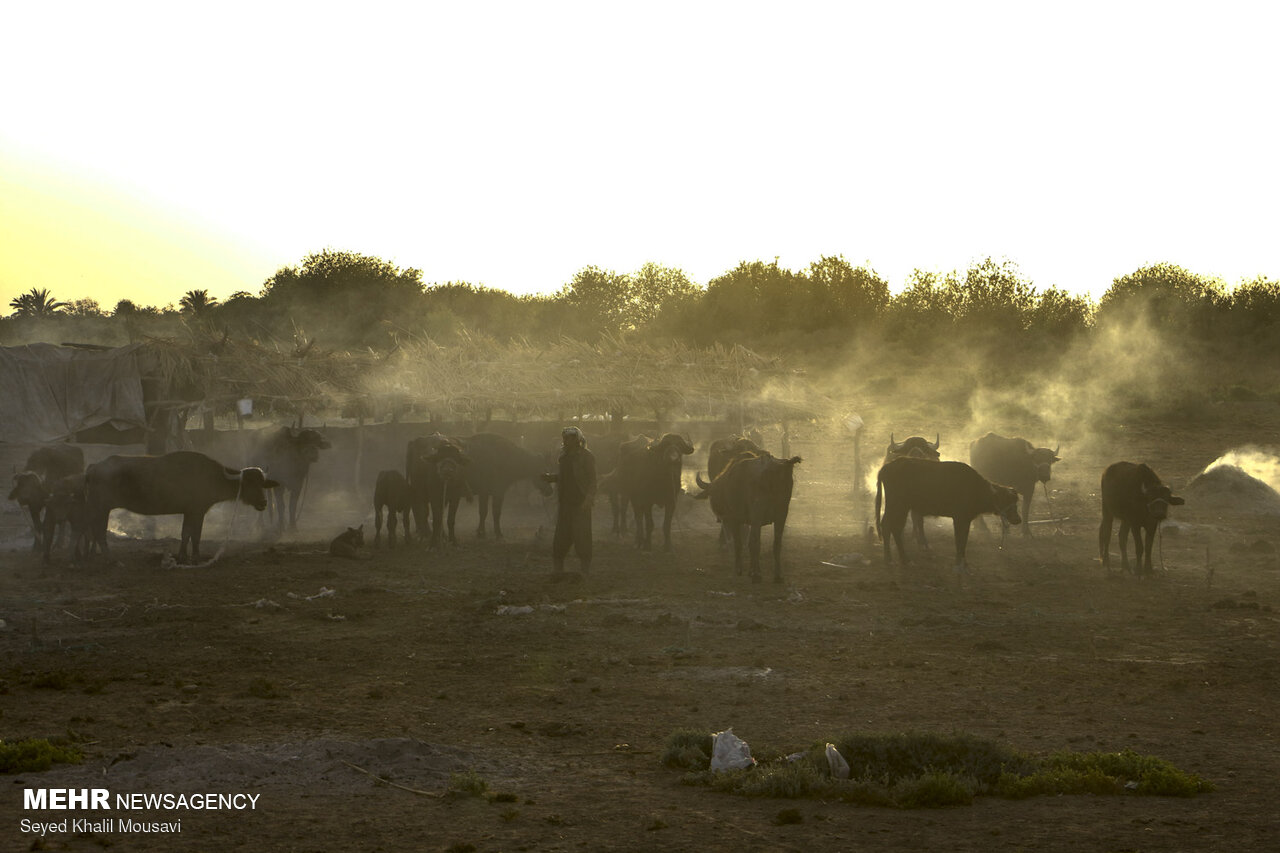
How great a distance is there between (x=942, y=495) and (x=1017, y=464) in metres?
5.32

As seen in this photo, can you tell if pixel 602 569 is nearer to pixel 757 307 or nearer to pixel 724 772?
pixel 724 772

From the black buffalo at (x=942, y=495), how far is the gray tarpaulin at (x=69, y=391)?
50.3 feet

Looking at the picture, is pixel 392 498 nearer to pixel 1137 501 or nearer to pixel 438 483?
pixel 438 483

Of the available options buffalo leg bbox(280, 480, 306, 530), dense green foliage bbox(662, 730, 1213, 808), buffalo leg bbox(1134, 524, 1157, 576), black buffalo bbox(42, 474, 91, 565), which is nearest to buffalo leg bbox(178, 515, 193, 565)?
black buffalo bbox(42, 474, 91, 565)

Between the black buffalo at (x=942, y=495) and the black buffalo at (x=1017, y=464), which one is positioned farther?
the black buffalo at (x=1017, y=464)

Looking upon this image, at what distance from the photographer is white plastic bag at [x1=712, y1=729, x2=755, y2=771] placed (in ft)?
27.7

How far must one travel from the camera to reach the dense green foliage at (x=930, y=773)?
8.01 metres

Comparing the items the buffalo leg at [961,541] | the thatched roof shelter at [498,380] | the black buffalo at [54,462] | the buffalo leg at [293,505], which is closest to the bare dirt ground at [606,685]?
the buffalo leg at [961,541]

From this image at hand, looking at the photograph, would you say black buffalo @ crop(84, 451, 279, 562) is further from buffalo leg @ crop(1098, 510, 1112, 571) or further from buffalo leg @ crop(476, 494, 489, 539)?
buffalo leg @ crop(1098, 510, 1112, 571)

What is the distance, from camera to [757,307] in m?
69.2

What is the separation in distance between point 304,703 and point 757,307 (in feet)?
198

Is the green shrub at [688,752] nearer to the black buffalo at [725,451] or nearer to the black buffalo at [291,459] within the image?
the black buffalo at [725,451]

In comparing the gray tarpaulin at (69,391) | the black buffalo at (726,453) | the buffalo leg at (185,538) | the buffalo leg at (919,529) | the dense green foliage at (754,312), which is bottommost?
the buffalo leg at (185,538)

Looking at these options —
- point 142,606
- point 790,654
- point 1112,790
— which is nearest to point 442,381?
point 142,606
